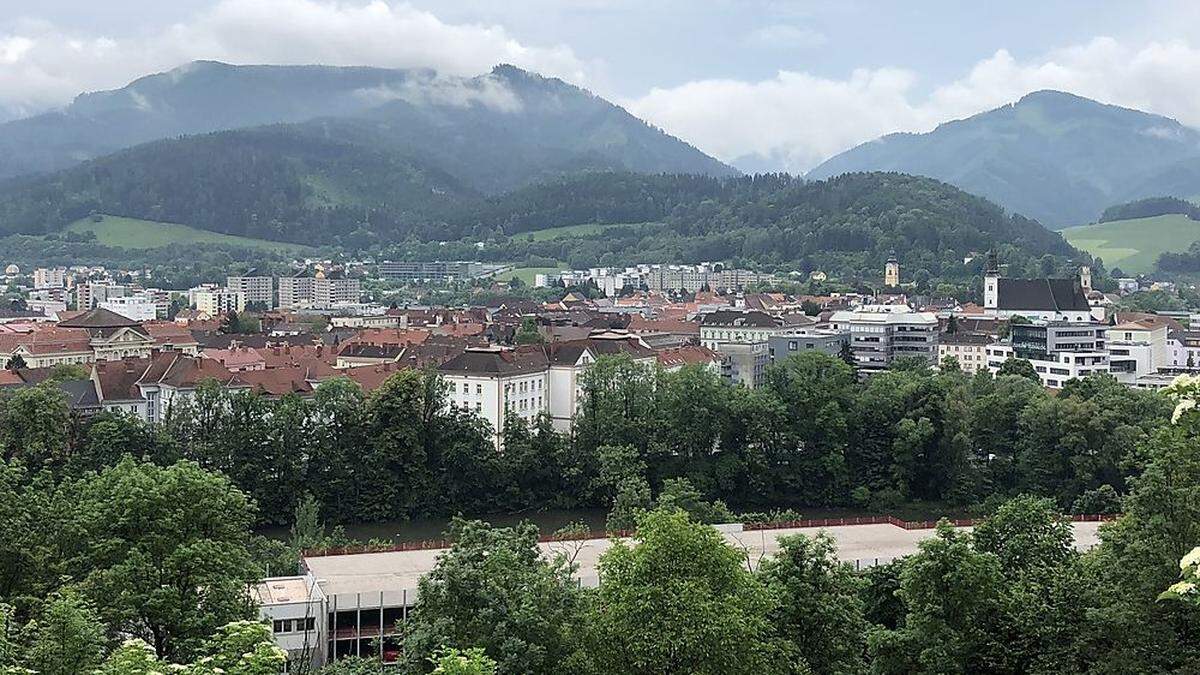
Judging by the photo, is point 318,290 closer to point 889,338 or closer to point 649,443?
point 889,338

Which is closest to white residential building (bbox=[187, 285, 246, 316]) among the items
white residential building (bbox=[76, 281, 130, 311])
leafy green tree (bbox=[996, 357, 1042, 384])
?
white residential building (bbox=[76, 281, 130, 311])

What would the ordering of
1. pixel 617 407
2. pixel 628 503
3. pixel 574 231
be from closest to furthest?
pixel 628 503, pixel 617 407, pixel 574 231

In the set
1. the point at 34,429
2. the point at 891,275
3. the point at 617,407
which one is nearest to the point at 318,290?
the point at 891,275

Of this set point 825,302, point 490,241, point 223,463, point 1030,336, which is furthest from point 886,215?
point 223,463

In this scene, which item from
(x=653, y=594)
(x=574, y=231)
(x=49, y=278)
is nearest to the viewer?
(x=653, y=594)

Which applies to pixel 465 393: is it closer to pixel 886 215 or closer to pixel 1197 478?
pixel 1197 478

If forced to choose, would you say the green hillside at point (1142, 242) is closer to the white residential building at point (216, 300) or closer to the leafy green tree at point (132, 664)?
the white residential building at point (216, 300)
